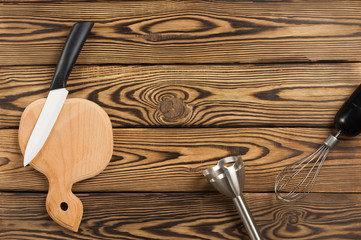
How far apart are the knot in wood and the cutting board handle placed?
223 mm

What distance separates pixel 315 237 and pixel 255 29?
408 millimetres

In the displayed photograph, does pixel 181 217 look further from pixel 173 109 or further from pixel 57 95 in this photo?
pixel 57 95

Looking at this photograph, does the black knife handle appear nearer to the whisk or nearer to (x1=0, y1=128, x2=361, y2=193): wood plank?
(x1=0, y1=128, x2=361, y2=193): wood plank

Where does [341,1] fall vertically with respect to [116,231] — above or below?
above

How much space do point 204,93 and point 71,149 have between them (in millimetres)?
272

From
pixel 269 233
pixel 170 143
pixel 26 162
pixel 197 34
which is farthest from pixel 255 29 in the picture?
pixel 26 162

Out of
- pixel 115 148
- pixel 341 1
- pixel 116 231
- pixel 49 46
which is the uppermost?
pixel 341 1

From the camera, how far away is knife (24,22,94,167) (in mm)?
630

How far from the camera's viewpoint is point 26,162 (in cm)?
63

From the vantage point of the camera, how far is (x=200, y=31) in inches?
26.0

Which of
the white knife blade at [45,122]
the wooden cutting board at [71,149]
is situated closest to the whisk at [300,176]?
the wooden cutting board at [71,149]

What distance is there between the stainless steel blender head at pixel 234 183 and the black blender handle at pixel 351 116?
19cm

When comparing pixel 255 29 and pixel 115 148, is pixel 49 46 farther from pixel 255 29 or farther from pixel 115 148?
pixel 255 29

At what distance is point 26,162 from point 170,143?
266mm
